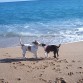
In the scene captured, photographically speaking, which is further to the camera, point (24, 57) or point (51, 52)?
point (51, 52)

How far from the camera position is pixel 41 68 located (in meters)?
10.9

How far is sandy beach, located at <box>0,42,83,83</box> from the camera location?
9.62m

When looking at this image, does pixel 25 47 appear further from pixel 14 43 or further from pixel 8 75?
pixel 14 43

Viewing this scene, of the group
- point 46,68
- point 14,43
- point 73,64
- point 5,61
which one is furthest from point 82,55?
point 14,43

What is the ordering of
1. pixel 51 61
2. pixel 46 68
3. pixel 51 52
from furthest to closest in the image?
pixel 51 52 < pixel 51 61 < pixel 46 68

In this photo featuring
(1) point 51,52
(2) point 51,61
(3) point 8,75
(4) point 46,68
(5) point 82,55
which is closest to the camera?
(3) point 8,75

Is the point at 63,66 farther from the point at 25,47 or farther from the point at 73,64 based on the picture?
the point at 25,47

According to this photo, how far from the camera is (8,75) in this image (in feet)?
33.2

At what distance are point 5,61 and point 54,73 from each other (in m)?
2.84

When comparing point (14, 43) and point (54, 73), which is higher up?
point (14, 43)

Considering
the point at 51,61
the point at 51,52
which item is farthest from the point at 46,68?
the point at 51,52

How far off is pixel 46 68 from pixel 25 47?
2.02m

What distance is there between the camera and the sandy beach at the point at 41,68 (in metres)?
9.62

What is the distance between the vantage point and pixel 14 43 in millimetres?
17062
